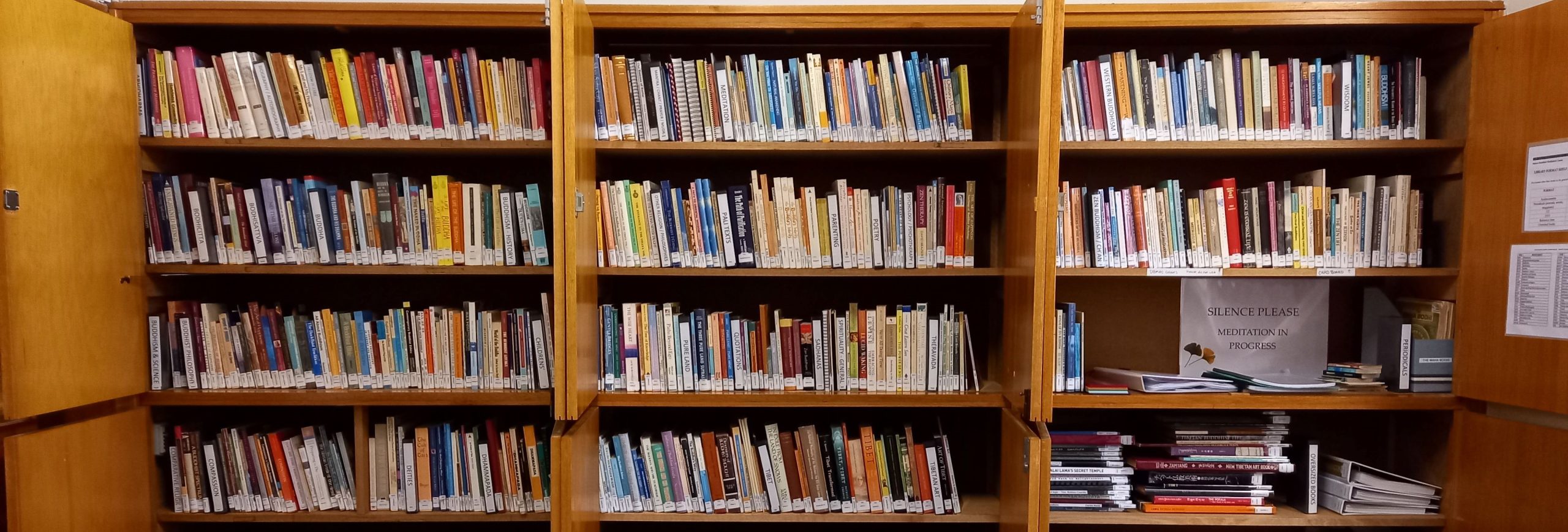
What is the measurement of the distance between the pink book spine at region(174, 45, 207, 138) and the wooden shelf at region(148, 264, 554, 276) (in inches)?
12.9

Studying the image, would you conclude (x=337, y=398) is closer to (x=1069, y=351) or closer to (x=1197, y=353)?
(x=1069, y=351)

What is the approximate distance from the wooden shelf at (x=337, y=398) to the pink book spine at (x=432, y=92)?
67 centimetres

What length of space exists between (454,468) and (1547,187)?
2.61 m

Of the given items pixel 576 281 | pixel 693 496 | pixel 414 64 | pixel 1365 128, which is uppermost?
pixel 414 64

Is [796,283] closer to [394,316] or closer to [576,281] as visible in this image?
[576,281]

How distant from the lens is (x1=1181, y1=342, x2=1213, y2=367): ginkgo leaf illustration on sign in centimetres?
213

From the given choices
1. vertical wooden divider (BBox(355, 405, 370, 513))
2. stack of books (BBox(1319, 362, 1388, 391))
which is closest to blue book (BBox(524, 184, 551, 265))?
vertical wooden divider (BBox(355, 405, 370, 513))

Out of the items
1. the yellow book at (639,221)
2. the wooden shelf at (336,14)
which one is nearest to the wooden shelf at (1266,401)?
the yellow book at (639,221)

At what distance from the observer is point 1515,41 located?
1772 mm

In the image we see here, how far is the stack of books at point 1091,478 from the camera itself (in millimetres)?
2031

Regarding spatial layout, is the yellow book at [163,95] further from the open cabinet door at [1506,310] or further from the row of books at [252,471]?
the open cabinet door at [1506,310]

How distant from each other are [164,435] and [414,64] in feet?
3.76

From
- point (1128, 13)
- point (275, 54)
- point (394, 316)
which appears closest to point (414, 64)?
point (275, 54)

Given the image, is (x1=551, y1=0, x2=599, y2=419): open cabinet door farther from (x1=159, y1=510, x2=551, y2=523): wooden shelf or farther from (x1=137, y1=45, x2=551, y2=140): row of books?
(x1=159, y1=510, x2=551, y2=523): wooden shelf
